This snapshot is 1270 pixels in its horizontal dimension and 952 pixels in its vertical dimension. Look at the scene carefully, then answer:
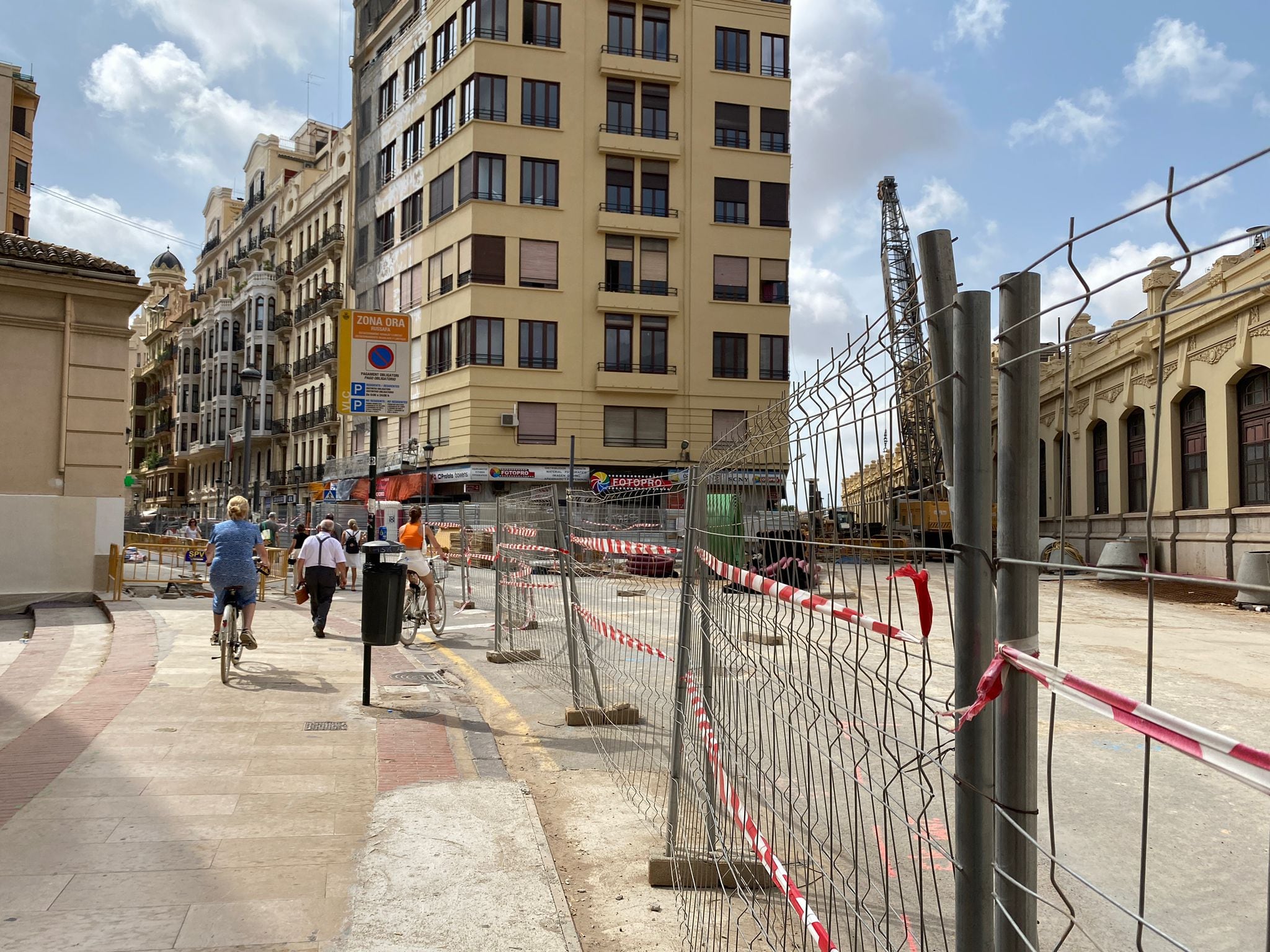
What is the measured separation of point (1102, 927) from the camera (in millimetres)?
3910

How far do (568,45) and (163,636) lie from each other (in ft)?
108

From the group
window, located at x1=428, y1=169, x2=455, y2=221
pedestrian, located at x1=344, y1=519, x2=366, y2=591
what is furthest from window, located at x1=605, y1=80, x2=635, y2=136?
pedestrian, located at x1=344, y1=519, x2=366, y2=591

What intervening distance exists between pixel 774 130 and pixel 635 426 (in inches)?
516

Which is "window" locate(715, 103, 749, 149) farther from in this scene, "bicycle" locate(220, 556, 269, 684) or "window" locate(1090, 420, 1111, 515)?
"bicycle" locate(220, 556, 269, 684)

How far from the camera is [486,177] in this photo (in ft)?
125

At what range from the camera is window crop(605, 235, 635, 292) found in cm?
3916

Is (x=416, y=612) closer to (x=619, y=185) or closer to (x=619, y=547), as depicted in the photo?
(x=619, y=547)

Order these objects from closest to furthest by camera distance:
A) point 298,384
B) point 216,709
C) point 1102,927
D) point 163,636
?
point 1102,927
point 216,709
point 163,636
point 298,384

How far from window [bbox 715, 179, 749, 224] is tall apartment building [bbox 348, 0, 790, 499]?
72 mm

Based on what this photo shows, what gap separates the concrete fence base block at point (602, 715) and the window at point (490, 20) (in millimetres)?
35418

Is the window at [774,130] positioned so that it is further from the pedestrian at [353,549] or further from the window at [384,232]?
the pedestrian at [353,549]

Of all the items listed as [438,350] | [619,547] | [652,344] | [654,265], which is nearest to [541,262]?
[654,265]

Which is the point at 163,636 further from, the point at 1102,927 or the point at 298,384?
the point at 298,384

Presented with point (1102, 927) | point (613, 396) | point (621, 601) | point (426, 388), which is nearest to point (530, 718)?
point (621, 601)
